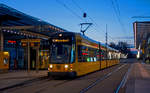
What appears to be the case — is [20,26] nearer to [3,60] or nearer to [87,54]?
[3,60]

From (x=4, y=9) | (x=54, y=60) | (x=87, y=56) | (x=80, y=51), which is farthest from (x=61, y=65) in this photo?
(x=4, y=9)

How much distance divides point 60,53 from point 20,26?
179 inches

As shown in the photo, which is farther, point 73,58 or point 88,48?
point 88,48

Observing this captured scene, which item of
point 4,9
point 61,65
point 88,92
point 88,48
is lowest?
point 88,92

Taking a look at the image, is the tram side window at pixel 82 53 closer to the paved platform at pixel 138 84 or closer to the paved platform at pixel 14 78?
the paved platform at pixel 14 78

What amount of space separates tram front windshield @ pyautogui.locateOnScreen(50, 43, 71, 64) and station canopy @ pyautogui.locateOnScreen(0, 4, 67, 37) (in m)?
2.54

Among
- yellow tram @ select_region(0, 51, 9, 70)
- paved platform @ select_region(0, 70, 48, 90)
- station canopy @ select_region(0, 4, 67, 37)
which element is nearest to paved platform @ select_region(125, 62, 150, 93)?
paved platform @ select_region(0, 70, 48, 90)

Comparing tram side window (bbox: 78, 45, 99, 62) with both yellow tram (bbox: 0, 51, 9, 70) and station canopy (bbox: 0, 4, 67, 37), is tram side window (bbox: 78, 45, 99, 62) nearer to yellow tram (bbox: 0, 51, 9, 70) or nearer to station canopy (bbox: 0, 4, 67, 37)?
station canopy (bbox: 0, 4, 67, 37)

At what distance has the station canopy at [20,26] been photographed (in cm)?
1733

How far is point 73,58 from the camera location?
50.1 ft

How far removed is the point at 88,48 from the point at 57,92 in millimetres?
9463

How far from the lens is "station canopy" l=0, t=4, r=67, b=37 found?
682 inches

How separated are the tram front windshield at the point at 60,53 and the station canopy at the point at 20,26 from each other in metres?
2.54

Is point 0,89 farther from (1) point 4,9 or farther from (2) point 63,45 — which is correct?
(1) point 4,9
